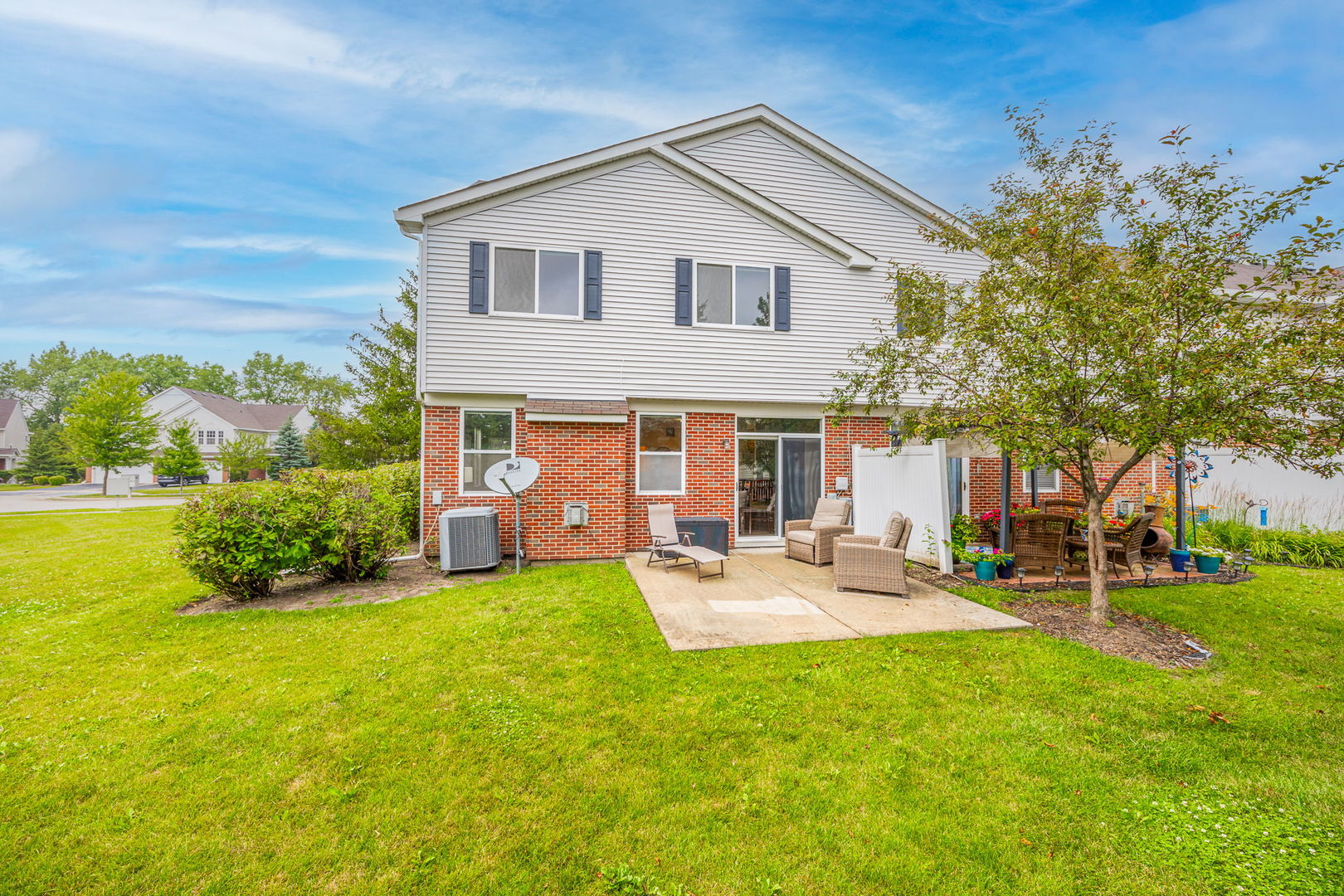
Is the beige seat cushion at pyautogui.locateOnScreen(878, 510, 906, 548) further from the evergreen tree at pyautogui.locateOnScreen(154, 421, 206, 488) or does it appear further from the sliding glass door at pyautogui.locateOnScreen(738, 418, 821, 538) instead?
the evergreen tree at pyautogui.locateOnScreen(154, 421, 206, 488)

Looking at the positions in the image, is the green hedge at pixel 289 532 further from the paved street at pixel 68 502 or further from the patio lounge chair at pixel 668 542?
the paved street at pixel 68 502

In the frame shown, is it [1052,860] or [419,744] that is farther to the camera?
[419,744]

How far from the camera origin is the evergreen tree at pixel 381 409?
1669 cm

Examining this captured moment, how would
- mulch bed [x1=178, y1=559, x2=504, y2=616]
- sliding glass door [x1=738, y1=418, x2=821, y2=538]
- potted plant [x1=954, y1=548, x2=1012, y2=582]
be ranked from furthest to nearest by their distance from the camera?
sliding glass door [x1=738, y1=418, x2=821, y2=538] < potted plant [x1=954, y1=548, x2=1012, y2=582] < mulch bed [x1=178, y1=559, x2=504, y2=616]

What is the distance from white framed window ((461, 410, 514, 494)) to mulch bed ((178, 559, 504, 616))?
1667 mm

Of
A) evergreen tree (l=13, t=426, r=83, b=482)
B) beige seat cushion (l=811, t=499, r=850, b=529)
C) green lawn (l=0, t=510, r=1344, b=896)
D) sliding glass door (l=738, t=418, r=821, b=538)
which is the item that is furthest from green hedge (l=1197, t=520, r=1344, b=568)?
evergreen tree (l=13, t=426, r=83, b=482)

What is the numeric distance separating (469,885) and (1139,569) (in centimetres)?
1081

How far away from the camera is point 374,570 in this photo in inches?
314

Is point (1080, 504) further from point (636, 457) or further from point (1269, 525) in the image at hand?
point (636, 457)

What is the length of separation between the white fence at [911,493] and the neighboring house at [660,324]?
3.05ft

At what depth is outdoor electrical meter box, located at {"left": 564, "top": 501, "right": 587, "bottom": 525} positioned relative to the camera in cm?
910

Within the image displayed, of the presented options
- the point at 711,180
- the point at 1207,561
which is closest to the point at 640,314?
the point at 711,180

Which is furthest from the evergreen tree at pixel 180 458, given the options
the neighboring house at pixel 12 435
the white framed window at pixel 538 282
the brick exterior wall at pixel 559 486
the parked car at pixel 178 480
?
the white framed window at pixel 538 282

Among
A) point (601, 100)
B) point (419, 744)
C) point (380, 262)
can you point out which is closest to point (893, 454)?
point (419, 744)
